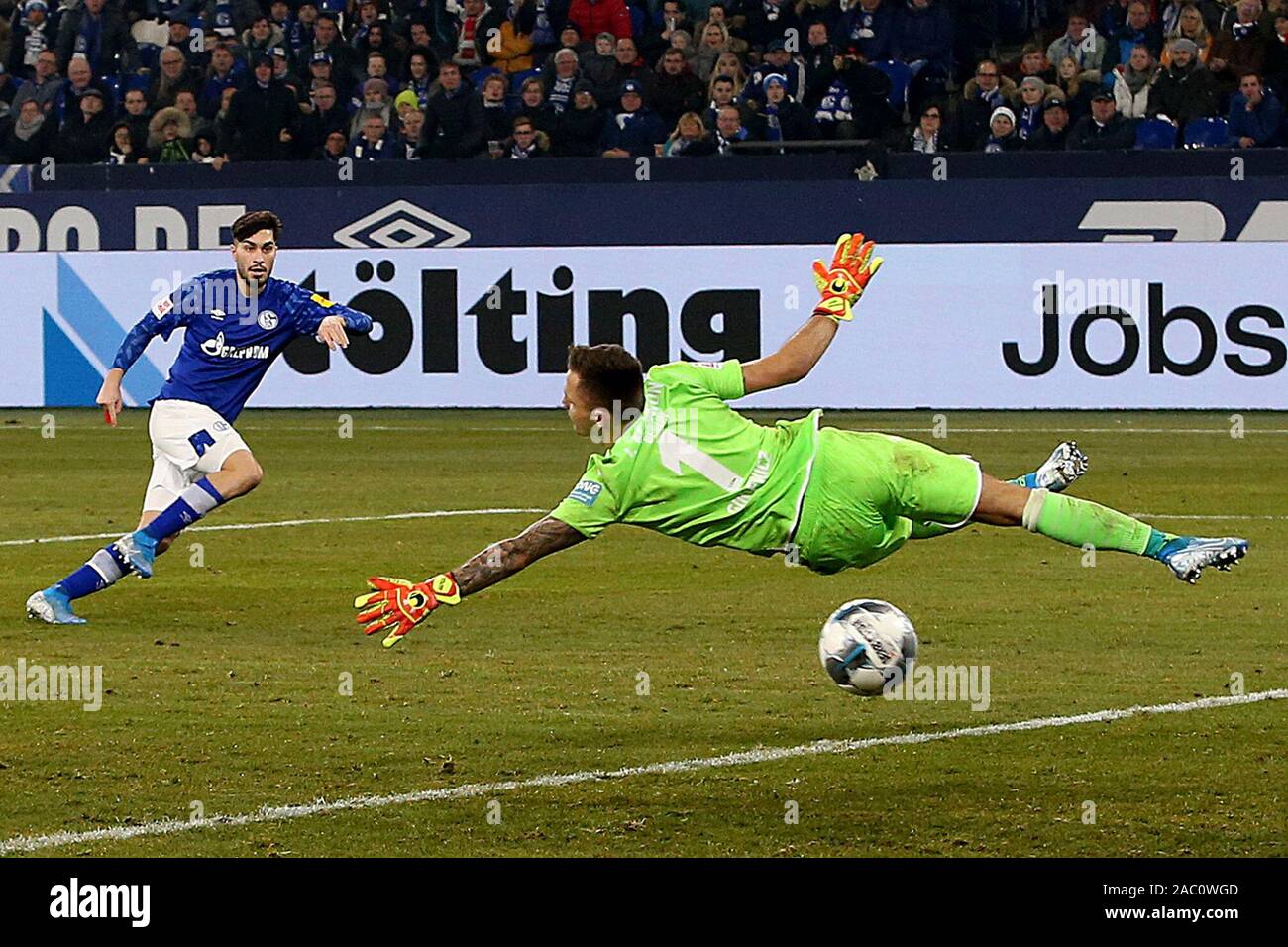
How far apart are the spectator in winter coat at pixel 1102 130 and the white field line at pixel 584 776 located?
550 inches

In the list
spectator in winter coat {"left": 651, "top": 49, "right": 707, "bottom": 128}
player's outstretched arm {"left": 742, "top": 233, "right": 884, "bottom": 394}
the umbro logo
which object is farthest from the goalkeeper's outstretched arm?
spectator in winter coat {"left": 651, "top": 49, "right": 707, "bottom": 128}

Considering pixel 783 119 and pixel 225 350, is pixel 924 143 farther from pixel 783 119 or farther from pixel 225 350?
pixel 225 350

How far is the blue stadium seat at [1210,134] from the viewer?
72.4 feet

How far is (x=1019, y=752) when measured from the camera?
26.3ft

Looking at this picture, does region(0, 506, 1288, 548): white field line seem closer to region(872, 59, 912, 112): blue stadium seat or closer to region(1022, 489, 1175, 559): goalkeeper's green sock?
region(1022, 489, 1175, 559): goalkeeper's green sock

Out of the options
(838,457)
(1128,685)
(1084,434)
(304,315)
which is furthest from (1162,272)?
(838,457)

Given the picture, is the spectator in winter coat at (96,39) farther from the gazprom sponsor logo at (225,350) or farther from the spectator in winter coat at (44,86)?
the gazprom sponsor logo at (225,350)

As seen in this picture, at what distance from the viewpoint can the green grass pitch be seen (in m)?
6.93

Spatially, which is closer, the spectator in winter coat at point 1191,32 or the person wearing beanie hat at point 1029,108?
the person wearing beanie hat at point 1029,108

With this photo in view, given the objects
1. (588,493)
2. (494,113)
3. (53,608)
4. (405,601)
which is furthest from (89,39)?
(405,601)

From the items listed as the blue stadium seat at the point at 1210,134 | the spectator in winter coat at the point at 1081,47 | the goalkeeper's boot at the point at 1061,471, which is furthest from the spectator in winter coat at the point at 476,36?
the goalkeeper's boot at the point at 1061,471

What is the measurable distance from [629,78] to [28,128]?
689 cm

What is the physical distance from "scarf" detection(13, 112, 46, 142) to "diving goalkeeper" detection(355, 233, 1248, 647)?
60.7 ft

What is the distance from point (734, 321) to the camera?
2191cm
